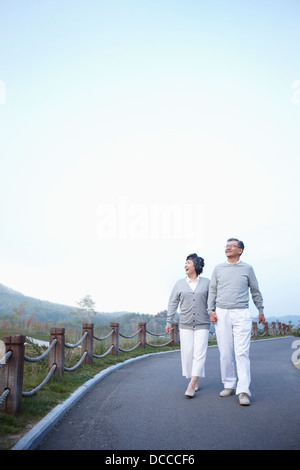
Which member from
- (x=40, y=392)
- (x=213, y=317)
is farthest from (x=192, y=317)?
(x=40, y=392)

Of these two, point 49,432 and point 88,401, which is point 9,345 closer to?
point 49,432

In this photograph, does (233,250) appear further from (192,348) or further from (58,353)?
(58,353)

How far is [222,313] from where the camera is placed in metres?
6.46

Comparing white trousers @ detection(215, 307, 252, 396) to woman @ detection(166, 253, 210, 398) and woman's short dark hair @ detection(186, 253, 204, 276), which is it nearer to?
woman @ detection(166, 253, 210, 398)

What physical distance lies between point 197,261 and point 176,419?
2678 mm

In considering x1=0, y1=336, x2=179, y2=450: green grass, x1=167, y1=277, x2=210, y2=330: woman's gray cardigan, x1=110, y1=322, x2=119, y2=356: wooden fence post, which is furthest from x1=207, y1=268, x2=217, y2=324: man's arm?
x1=110, y1=322, x2=119, y2=356: wooden fence post

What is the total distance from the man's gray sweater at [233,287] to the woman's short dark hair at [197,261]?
357 mm

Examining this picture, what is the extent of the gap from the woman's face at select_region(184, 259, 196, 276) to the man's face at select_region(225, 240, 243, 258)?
66cm

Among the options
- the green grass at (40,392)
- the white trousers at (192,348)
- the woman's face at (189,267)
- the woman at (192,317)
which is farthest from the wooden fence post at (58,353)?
the woman's face at (189,267)

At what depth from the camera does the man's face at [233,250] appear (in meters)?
6.66

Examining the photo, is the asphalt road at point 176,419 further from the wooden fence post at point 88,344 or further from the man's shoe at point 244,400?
the wooden fence post at point 88,344

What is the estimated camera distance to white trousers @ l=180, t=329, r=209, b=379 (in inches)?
262

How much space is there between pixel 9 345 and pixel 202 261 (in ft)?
11.1
